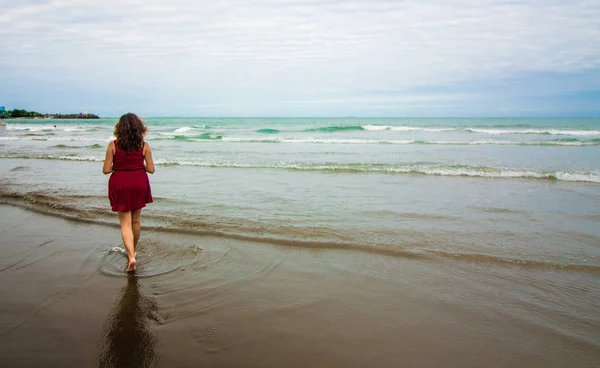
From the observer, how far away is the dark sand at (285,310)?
9.34ft

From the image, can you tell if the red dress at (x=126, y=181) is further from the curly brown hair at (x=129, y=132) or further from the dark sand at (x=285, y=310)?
the dark sand at (x=285, y=310)

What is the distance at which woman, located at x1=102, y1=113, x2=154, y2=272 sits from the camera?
14.0 ft

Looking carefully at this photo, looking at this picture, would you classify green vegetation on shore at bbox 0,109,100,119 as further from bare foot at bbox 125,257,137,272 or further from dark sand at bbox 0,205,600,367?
bare foot at bbox 125,257,137,272

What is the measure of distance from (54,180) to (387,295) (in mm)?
10756

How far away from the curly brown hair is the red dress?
3.3 inches

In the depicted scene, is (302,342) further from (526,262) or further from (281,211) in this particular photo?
(281,211)

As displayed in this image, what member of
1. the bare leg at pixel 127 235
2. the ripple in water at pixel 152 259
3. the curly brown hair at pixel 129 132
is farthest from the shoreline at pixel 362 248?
the curly brown hair at pixel 129 132

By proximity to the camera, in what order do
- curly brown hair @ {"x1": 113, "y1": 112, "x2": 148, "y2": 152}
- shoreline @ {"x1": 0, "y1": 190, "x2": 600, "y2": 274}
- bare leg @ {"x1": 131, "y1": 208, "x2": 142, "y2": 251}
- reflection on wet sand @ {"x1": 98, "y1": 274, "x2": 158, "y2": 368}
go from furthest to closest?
1. shoreline @ {"x1": 0, "y1": 190, "x2": 600, "y2": 274}
2. bare leg @ {"x1": 131, "y1": 208, "x2": 142, "y2": 251}
3. curly brown hair @ {"x1": 113, "y1": 112, "x2": 148, "y2": 152}
4. reflection on wet sand @ {"x1": 98, "y1": 274, "x2": 158, "y2": 368}

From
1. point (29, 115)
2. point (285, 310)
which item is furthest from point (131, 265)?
point (29, 115)

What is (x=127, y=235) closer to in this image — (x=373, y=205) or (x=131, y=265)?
(x=131, y=265)

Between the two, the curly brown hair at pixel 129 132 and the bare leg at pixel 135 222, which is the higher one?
Result: the curly brown hair at pixel 129 132

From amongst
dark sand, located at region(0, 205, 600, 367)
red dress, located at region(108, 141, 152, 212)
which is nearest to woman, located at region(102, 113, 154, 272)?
red dress, located at region(108, 141, 152, 212)

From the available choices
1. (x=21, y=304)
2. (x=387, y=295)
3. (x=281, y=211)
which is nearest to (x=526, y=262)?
(x=387, y=295)

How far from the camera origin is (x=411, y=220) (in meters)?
6.86
